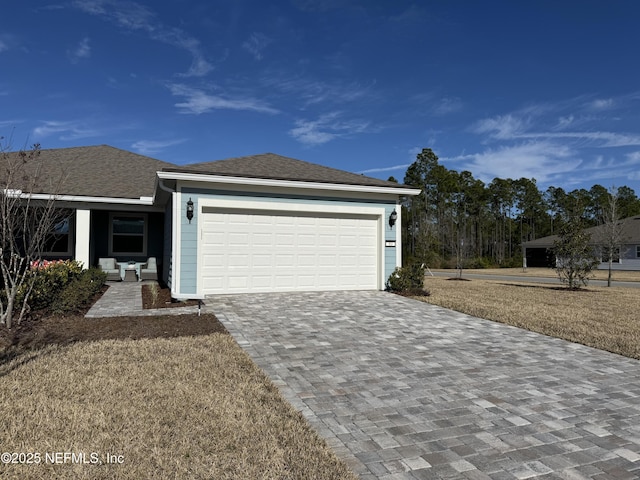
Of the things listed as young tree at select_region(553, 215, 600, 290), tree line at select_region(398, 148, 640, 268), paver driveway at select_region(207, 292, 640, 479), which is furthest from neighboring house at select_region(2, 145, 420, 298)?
tree line at select_region(398, 148, 640, 268)

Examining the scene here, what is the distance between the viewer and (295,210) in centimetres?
1052

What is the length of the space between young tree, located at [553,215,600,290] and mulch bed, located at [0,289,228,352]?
43.8 feet

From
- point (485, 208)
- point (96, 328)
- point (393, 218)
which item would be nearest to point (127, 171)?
point (393, 218)

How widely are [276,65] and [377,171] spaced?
28035 mm

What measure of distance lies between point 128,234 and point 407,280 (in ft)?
34.0

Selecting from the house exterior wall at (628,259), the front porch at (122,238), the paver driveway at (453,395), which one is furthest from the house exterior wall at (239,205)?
the house exterior wall at (628,259)

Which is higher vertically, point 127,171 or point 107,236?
point 127,171

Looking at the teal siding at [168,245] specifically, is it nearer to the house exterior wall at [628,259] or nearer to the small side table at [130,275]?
the small side table at [130,275]

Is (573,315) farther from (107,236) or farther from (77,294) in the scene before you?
(107,236)

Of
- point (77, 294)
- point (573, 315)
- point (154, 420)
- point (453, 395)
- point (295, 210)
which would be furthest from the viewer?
point (295, 210)

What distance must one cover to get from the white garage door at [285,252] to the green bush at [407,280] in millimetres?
526

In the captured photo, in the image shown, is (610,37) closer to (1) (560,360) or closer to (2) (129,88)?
(1) (560,360)

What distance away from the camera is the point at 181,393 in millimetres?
3721

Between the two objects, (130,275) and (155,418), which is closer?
(155,418)
